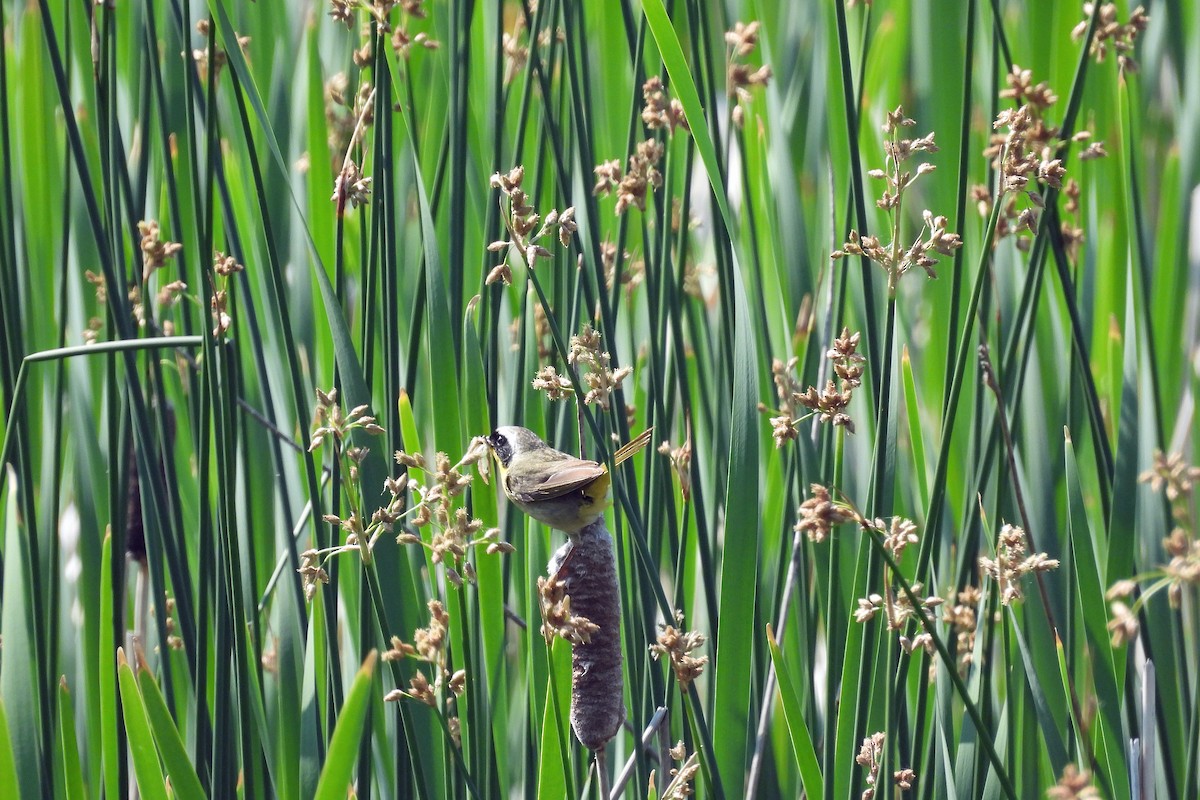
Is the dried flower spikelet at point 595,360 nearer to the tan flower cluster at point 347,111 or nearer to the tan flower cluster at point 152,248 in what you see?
the tan flower cluster at point 347,111

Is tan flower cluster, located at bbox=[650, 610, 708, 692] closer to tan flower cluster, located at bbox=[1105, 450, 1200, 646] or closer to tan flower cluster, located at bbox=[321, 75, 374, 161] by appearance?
tan flower cluster, located at bbox=[1105, 450, 1200, 646]

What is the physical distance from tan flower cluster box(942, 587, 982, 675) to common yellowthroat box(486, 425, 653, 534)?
0.35 metres

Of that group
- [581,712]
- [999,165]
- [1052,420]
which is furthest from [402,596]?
[1052,420]

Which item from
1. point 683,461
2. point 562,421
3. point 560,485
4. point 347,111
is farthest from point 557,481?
point 347,111

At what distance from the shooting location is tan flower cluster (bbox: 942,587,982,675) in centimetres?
107

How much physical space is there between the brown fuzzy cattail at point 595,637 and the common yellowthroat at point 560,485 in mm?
22

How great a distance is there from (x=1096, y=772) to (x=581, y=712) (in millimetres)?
600

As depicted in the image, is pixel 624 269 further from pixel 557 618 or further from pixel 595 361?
pixel 557 618

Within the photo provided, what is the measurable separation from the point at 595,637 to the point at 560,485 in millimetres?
135

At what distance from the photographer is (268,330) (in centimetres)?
150

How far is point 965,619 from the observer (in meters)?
1.09

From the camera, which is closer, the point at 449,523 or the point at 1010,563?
the point at 449,523

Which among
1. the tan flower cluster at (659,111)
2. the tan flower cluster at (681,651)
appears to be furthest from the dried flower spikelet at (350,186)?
the tan flower cluster at (681,651)

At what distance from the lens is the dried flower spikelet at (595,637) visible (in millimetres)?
947
